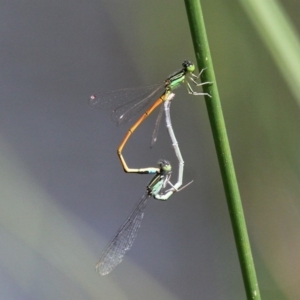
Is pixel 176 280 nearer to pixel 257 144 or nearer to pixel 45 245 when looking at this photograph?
pixel 45 245

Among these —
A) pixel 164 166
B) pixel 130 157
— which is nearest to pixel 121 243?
pixel 164 166

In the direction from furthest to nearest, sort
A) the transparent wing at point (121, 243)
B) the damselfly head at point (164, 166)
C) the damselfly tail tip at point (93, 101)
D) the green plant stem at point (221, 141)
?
the damselfly tail tip at point (93, 101) → the transparent wing at point (121, 243) → the damselfly head at point (164, 166) → the green plant stem at point (221, 141)

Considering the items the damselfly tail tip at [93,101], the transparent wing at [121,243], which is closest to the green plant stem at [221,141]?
the transparent wing at [121,243]

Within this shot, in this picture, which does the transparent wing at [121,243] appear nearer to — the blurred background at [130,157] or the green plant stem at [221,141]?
the blurred background at [130,157]

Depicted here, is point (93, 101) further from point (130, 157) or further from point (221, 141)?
point (221, 141)

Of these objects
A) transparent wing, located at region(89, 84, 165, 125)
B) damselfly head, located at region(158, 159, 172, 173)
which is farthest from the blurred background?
damselfly head, located at region(158, 159, 172, 173)

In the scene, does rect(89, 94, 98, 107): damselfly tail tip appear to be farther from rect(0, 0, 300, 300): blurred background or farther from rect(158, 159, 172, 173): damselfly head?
rect(158, 159, 172, 173): damselfly head

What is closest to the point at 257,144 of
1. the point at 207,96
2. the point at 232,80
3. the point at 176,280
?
the point at 232,80
